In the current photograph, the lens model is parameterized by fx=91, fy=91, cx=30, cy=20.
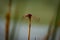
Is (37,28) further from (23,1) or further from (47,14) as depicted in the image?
(23,1)

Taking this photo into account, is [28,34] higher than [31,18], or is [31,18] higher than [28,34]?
[31,18]

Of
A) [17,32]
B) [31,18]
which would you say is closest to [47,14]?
[31,18]

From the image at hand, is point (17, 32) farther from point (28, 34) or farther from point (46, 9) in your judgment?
point (46, 9)

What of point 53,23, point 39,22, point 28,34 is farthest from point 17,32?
point 53,23

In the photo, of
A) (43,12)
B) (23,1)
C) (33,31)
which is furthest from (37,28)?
(23,1)

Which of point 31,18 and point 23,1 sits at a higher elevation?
point 23,1

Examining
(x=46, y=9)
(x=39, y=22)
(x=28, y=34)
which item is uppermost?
(x=46, y=9)

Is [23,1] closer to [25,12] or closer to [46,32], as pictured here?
[25,12]
